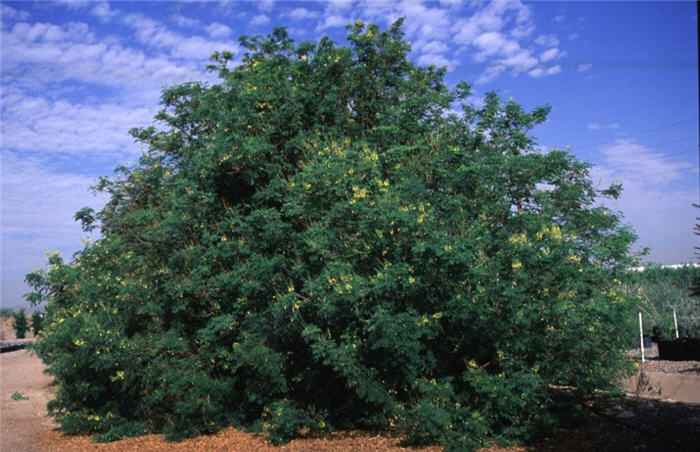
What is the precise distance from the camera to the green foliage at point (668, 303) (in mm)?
16031

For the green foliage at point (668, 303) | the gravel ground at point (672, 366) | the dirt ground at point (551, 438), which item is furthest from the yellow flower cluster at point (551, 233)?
the green foliage at point (668, 303)

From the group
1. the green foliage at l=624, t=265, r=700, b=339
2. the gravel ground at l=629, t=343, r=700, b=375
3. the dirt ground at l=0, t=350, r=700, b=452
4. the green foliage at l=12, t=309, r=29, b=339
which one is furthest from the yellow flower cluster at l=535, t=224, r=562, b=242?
the green foliage at l=12, t=309, r=29, b=339

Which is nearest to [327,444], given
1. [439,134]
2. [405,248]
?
[405,248]

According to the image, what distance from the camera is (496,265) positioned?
7.30 meters

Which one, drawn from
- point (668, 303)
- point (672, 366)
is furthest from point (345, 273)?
point (668, 303)

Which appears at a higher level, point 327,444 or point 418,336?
point 418,336

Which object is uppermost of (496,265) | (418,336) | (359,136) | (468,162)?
(359,136)

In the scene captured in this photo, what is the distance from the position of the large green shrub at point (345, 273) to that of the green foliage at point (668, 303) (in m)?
7.09

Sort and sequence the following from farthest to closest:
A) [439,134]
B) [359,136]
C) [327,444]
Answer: [359,136] → [439,134] → [327,444]

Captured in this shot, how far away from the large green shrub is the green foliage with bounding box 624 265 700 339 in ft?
23.3

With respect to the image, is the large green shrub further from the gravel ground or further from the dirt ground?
the gravel ground

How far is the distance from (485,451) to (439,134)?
4670mm

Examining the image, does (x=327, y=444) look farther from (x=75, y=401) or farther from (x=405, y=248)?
(x=75, y=401)

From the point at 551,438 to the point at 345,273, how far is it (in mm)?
3508
